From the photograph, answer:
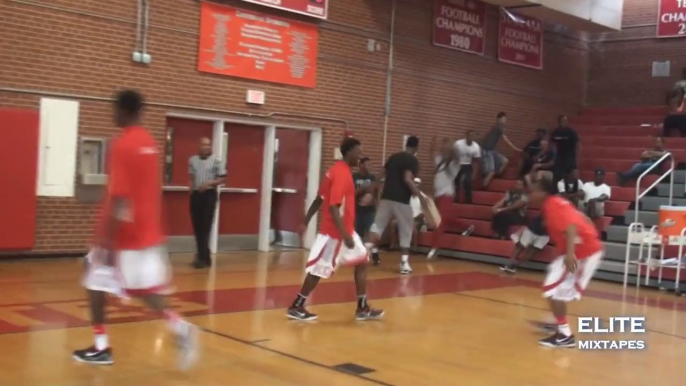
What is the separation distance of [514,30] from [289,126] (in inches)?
263

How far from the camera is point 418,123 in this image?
15.8 m

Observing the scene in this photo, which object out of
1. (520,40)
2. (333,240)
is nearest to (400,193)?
(333,240)

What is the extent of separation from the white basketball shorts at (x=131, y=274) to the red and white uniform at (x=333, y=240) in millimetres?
2153

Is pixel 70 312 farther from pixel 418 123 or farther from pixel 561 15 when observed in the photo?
pixel 561 15

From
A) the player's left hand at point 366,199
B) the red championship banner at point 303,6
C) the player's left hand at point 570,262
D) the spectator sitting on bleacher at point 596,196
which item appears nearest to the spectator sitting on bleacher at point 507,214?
the spectator sitting on bleacher at point 596,196

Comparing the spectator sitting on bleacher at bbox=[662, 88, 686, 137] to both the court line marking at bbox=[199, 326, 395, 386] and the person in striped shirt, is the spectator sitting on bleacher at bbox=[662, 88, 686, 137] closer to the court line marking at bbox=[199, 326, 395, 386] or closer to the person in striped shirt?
the person in striped shirt

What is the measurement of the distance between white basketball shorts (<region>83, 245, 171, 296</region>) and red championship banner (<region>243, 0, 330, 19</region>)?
27.3ft

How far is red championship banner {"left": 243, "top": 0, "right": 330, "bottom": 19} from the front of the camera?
507 inches

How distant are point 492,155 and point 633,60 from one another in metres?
5.97

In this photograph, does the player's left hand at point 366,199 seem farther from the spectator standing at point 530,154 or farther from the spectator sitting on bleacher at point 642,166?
the spectator sitting on bleacher at point 642,166

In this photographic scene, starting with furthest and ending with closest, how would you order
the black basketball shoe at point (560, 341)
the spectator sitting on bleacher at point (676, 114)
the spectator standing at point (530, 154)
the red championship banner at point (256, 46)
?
the spectator sitting on bleacher at point (676, 114)
the spectator standing at point (530, 154)
the red championship banner at point (256, 46)
the black basketball shoe at point (560, 341)

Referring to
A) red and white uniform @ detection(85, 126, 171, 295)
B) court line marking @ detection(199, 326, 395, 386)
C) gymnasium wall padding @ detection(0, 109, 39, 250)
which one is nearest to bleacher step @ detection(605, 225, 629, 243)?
court line marking @ detection(199, 326, 395, 386)

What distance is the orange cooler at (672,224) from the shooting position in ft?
35.7

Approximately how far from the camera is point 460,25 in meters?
16.3
